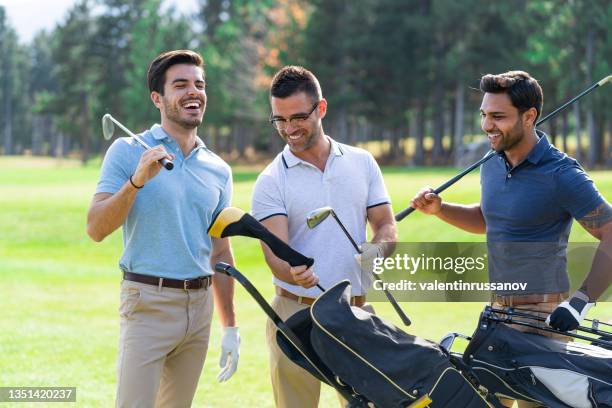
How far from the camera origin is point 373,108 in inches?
1983

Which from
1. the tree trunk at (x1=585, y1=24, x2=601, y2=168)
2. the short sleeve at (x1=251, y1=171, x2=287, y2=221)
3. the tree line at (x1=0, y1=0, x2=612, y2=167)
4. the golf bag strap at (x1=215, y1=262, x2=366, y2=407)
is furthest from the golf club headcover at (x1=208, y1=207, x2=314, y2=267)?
the tree trunk at (x1=585, y1=24, x2=601, y2=168)

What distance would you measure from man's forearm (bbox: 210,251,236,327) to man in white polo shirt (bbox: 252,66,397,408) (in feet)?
0.88

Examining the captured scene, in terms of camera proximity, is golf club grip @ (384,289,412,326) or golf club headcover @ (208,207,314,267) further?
golf club grip @ (384,289,412,326)

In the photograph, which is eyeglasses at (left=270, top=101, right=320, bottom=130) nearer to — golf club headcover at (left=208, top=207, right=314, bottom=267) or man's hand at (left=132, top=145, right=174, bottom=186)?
man's hand at (left=132, top=145, right=174, bottom=186)

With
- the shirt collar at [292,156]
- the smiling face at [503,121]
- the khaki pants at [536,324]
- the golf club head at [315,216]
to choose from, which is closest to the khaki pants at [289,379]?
the shirt collar at [292,156]

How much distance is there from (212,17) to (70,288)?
5642cm

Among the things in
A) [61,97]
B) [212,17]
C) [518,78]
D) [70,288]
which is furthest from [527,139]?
[61,97]

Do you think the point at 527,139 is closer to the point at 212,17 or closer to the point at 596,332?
the point at 596,332

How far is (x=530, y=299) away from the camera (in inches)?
140

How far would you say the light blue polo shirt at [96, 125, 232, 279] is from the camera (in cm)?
377

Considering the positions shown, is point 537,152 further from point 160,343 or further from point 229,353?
point 160,343

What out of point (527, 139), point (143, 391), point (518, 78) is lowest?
point (143, 391)

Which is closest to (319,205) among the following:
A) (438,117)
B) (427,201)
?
(427,201)

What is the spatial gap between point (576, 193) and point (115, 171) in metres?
1.79
